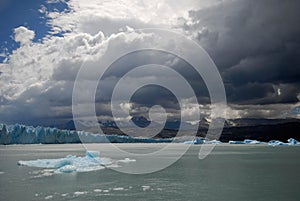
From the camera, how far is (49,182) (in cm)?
2012

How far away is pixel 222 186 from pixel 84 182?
9073 mm

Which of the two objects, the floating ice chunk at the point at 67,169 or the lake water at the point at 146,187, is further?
the floating ice chunk at the point at 67,169

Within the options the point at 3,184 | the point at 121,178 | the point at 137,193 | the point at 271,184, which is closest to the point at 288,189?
the point at 271,184

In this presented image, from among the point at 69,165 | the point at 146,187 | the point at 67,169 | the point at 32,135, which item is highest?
the point at 32,135

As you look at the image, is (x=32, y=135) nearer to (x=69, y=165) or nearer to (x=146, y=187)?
(x=69, y=165)

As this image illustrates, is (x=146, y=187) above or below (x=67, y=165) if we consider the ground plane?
below

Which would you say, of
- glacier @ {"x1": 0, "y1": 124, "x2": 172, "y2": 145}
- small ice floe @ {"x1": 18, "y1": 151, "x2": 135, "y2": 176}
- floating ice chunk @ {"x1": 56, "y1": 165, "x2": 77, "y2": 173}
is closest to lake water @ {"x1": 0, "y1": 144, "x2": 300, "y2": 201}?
floating ice chunk @ {"x1": 56, "y1": 165, "x2": 77, "y2": 173}

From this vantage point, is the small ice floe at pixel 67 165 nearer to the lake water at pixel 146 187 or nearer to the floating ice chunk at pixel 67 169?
the floating ice chunk at pixel 67 169

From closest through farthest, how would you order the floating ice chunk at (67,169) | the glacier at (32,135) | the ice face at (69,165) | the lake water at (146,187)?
the lake water at (146,187) < the floating ice chunk at (67,169) < the ice face at (69,165) < the glacier at (32,135)

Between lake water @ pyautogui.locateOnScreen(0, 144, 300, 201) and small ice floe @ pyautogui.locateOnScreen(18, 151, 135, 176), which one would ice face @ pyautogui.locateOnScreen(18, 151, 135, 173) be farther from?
lake water @ pyautogui.locateOnScreen(0, 144, 300, 201)

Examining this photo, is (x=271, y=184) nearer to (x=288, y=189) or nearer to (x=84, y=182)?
(x=288, y=189)

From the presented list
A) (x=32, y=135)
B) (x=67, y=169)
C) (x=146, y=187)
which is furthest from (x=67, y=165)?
(x=32, y=135)

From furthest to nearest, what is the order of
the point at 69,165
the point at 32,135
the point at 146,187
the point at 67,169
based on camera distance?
the point at 32,135 < the point at 69,165 < the point at 67,169 < the point at 146,187

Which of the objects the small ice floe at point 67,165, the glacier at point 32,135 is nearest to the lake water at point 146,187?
the small ice floe at point 67,165
